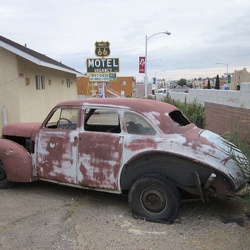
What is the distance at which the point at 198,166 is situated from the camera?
4.09 m

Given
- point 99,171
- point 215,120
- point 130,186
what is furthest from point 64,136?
point 215,120

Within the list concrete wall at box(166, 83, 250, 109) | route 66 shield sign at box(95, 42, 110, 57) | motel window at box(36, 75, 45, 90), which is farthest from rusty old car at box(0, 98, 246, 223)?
route 66 shield sign at box(95, 42, 110, 57)

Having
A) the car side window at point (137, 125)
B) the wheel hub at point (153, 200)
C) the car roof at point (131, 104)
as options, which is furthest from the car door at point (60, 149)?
the wheel hub at point (153, 200)

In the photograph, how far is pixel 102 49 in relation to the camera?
17.0m

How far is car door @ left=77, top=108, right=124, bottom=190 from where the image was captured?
14.8ft

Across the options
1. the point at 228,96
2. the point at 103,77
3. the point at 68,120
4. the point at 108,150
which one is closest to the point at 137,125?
the point at 108,150

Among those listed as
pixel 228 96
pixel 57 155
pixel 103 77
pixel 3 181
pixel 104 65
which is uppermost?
pixel 104 65

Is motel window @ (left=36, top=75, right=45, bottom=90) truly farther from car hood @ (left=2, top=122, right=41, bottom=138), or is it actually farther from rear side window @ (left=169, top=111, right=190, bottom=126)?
rear side window @ (left=169, top=111, right=190, bottom=126)

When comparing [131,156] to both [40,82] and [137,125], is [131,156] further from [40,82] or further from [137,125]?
[40,82]

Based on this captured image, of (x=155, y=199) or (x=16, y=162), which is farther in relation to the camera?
(x=16, y=162)

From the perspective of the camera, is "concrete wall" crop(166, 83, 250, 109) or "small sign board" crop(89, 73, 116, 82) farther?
"small sign board" crop(89, 73, 116, 82)

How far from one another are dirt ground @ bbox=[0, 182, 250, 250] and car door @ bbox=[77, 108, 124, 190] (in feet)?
1.56

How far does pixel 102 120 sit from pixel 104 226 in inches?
73.6

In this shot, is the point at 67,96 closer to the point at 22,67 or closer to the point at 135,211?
the point at 22,67
